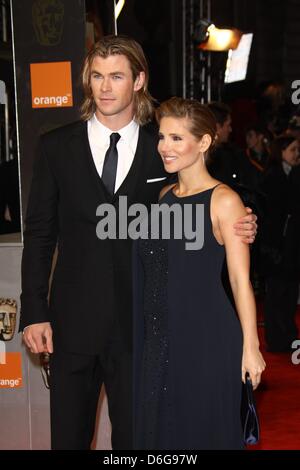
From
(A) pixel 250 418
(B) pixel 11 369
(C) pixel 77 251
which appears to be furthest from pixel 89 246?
(B) pixel 11 369

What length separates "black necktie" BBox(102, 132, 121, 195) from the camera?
296 cm

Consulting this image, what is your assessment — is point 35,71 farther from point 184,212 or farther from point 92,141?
point 184,212

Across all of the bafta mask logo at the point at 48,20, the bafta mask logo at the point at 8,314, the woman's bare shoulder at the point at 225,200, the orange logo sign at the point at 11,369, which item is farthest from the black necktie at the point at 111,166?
the orange logo sign at the point at 11,369

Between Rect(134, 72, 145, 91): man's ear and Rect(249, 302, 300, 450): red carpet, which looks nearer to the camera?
Rect(134, 72, 145, 91): man's ear

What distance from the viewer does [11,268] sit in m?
3.94

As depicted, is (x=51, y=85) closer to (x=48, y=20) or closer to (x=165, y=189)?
(x=48, y=20)

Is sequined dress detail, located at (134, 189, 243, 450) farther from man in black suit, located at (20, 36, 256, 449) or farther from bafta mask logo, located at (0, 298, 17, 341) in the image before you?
bafta mask logo, located at (0, 298, 17, 341)

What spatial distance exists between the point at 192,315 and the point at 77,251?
1.36 ft

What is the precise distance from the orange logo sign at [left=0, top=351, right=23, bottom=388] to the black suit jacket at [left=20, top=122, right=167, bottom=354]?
104cm

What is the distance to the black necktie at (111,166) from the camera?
2959 mm

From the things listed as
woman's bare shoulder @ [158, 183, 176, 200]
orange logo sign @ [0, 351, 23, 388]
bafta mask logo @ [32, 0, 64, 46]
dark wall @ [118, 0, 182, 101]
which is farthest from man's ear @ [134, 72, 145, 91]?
dark wall @ [118, 0, 182, 101]

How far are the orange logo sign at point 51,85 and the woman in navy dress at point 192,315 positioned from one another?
0.96 meters

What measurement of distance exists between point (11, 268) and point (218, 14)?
10.4 meters

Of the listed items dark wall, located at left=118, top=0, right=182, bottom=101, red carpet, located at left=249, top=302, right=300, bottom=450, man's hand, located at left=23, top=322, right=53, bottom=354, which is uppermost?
dark wall, located at left=118, top=0, right=182, bottom=101
